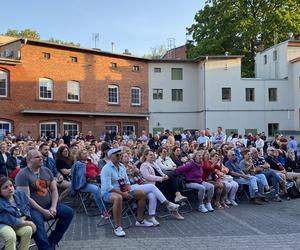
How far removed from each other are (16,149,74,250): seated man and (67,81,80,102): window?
2704cm

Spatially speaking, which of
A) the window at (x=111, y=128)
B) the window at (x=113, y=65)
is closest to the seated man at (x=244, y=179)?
the window at (x=111, y=128)

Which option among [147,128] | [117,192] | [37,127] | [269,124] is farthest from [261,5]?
[117,192]

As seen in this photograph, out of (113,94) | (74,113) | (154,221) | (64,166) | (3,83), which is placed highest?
(3,83)

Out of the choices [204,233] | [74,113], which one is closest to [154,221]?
[204,233]

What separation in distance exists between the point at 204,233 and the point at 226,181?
3.35 m

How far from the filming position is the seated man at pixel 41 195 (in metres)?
6.14

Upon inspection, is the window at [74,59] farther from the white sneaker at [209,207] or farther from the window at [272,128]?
the white sneaker at [209,207]

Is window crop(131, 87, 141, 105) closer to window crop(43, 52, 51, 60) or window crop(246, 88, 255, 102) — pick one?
window crop(43, 52, 51, 60)

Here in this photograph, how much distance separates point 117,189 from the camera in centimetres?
798

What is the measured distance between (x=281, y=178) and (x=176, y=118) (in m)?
26.2

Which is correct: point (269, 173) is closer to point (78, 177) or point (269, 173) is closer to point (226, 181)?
point (226, 181)

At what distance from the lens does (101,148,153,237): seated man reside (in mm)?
7629

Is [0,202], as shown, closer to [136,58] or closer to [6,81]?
[6,81]

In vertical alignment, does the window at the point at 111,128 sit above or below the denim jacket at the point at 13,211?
above
